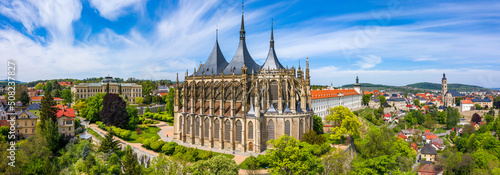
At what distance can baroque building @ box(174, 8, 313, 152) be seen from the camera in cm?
4491

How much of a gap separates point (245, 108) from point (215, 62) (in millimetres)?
16055

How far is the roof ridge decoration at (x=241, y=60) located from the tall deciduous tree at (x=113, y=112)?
85.2 ft

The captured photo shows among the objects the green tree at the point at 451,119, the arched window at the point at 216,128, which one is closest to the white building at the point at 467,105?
the green tree at the point at 451,119

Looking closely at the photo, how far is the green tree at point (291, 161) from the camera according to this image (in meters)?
30.4

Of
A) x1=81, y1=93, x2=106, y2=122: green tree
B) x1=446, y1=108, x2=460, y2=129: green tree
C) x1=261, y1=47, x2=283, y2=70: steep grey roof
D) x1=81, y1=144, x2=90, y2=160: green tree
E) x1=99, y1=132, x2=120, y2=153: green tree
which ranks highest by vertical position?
x1=261, y1=47, x2=283, y2=70: steep grey roof

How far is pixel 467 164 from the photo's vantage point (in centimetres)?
4434

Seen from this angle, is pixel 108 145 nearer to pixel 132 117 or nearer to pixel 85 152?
pixel 85 152

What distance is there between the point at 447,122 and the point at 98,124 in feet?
388

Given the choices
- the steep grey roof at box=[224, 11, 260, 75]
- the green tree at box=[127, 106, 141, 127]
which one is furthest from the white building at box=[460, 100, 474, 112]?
the green tree at box=[127, 106, 141, 127]

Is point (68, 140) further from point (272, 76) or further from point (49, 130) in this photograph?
point (272, 76)


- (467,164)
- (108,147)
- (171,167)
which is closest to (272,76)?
(171,167)

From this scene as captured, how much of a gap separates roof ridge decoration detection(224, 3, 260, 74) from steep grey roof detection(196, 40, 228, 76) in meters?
2.16

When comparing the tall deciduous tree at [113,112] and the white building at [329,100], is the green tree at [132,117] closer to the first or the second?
the tall deciduous tree at [113,112]

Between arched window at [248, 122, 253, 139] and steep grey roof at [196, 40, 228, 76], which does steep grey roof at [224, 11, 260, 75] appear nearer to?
steep grey roof at [196, 40, 228, 76]
